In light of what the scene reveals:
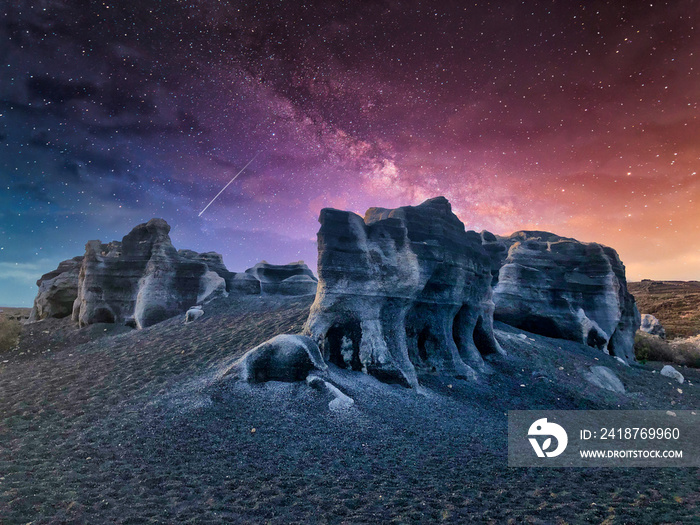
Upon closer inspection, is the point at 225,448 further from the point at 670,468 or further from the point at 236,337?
the point at 670,468

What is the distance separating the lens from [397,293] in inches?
542

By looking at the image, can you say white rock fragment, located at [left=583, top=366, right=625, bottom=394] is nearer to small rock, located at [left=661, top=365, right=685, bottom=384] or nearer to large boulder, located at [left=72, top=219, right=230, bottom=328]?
small rock, located at [left=661, top=365, right=685, bottom=384]

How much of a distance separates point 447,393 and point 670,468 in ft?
20.6

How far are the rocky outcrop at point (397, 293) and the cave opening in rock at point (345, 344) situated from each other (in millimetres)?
38

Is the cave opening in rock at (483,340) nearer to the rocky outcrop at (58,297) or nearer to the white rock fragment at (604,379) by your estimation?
the white rock fragment at (604,379)

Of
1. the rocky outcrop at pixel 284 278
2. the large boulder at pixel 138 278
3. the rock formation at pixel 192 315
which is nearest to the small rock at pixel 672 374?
the rocky outcrop at pixel 284 278

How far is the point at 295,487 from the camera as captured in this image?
5.79 meters

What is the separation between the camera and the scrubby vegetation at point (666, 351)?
99.5 ft

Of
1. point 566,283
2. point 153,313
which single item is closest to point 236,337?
point 153,313

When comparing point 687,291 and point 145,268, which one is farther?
point 687,291

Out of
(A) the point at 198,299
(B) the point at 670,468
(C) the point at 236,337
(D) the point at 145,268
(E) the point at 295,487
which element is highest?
(D) the point at 145,268

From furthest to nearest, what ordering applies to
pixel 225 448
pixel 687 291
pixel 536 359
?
pixel 687 291
pixel 536 359
pixel 225 448

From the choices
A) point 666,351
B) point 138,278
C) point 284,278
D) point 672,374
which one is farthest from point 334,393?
point 666,351
